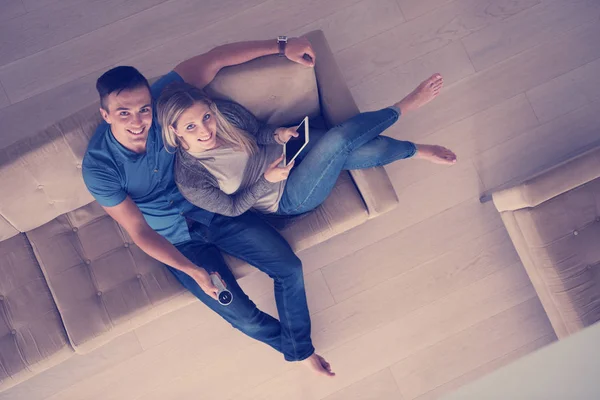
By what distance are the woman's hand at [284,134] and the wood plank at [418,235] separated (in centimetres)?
82

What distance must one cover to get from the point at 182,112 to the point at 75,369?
1561 millimetres

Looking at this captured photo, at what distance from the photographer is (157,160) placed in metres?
1.91

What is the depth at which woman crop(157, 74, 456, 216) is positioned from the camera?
1.75 meters

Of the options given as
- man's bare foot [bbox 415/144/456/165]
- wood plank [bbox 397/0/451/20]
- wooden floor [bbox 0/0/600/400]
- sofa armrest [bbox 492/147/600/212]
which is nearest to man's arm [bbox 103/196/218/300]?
wooden floor [bbox 0/0/600/400]

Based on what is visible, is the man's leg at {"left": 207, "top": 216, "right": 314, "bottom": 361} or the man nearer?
the man

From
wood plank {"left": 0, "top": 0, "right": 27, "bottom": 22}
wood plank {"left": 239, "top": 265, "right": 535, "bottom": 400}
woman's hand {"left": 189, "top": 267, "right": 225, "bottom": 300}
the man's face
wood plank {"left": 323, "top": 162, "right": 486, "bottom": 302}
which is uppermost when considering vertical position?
wood plank {"left": 0, "top": 0, "right": 27, "bottom": 22}

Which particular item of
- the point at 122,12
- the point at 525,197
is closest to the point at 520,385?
the point at 525,197

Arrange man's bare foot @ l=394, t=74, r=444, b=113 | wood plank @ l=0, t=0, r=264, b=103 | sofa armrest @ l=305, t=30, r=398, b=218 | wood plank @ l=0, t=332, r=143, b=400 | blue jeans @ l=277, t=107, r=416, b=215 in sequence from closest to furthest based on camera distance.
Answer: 1. blue jeans @ l=277, t=107, r=416, b=215
2. sofa armrest @ l=305, t=30, r=398, b=218
3. man's bare foot @ l=394, t=74, r=444, b=113
4. wood plank @ l=0, t=332, r=143, b=400
5. wood plank @ l=0, t=0, r=264, b=103

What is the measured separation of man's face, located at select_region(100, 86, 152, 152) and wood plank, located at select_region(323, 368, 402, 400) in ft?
5.32

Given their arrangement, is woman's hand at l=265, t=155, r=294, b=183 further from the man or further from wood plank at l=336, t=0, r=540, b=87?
wood plank at l=336, t=0, r=540, b=87

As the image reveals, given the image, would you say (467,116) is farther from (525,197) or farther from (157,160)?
(157,160)

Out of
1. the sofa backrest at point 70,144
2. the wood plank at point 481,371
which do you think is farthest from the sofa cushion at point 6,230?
the wood plank at point 481,371

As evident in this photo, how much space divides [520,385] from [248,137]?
126 centimetres

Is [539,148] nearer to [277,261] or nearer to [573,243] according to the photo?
[573,243]
